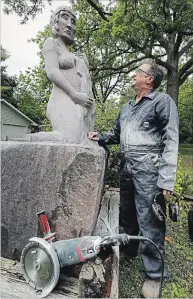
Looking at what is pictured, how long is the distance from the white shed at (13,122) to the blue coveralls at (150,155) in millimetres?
17817

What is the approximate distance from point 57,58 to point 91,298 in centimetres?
196

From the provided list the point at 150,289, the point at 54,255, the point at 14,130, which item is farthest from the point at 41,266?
the point at 14,130

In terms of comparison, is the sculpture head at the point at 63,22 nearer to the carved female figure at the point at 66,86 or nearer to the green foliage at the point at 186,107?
the carved female figure at the point at 66,86

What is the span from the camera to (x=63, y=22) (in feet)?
8.95

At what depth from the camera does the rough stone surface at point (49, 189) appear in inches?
83.2

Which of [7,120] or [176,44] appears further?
[7,120]

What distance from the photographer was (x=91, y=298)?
1.65m

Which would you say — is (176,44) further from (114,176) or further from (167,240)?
(167,240)

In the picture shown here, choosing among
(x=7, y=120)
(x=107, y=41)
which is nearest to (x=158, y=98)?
(x=107, y=41)

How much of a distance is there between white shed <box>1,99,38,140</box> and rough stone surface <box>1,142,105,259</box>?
57.7 ft

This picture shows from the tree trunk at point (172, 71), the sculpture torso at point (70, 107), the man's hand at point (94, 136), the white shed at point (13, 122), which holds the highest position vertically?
the tree trunk at point (172, 71)

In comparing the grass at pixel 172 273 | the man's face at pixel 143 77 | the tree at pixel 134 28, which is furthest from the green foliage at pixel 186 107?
the man's face at pixel 143 77

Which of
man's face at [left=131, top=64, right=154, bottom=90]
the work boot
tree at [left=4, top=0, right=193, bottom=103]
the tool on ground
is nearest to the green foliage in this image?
tree at [left=4, top=0, right=193, bottom=103]

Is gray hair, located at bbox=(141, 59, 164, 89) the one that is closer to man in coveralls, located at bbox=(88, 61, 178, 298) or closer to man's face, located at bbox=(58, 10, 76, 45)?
man in coveralls, located at bbox=(88, 61, 178, 298)
